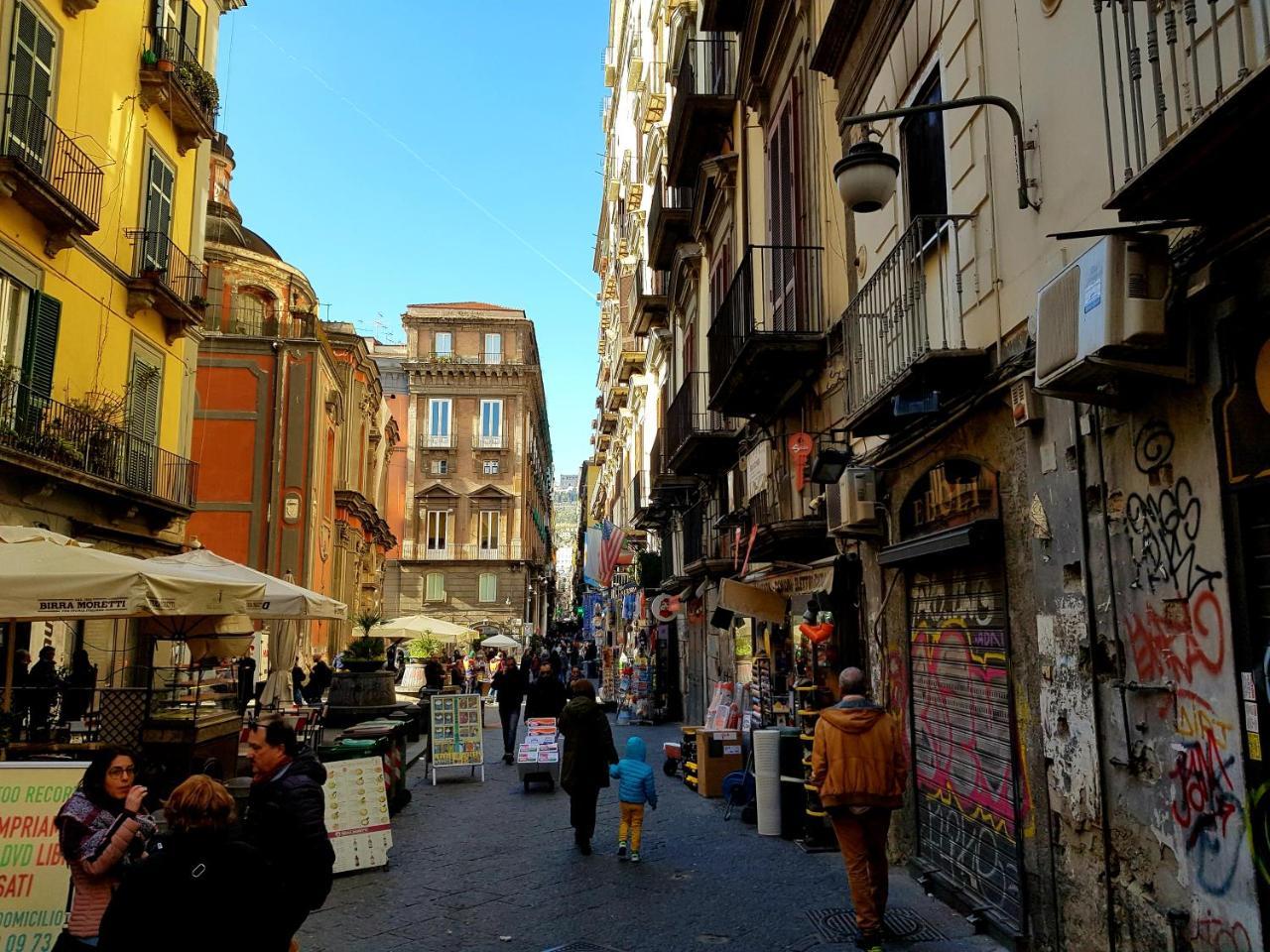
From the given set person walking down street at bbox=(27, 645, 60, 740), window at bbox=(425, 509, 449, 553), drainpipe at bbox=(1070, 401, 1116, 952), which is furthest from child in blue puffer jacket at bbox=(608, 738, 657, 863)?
window at bbox=(425, 509, 449, 553)

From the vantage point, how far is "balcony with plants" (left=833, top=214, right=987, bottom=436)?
688cm

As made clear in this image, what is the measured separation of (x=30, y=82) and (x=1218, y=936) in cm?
1700

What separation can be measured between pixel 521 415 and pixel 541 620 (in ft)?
73.0

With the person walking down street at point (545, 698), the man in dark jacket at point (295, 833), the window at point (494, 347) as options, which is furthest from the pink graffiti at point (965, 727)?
the window at point (494, 347)

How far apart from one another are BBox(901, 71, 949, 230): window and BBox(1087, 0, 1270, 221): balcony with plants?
3194mm

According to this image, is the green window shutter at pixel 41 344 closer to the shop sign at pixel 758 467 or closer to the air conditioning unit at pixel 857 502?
the shop sign at pixel 758 467

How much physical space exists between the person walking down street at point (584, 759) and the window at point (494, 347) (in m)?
56.3

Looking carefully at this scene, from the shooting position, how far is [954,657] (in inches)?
293

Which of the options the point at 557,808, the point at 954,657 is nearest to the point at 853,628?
the point at 954,657

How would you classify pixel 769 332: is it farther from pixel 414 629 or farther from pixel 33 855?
pixel 414 629

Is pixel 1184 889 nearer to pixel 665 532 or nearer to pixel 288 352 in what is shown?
pixel 665 532

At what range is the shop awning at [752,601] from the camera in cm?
1323

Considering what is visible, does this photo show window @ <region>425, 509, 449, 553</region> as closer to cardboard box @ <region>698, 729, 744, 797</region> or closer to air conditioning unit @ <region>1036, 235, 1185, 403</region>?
cardboard box @ <region>698, 729, 744, 797</region>

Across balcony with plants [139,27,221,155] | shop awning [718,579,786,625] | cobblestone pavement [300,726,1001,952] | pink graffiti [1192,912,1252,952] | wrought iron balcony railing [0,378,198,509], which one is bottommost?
cobblestone pavement [300,726,1001,952]
